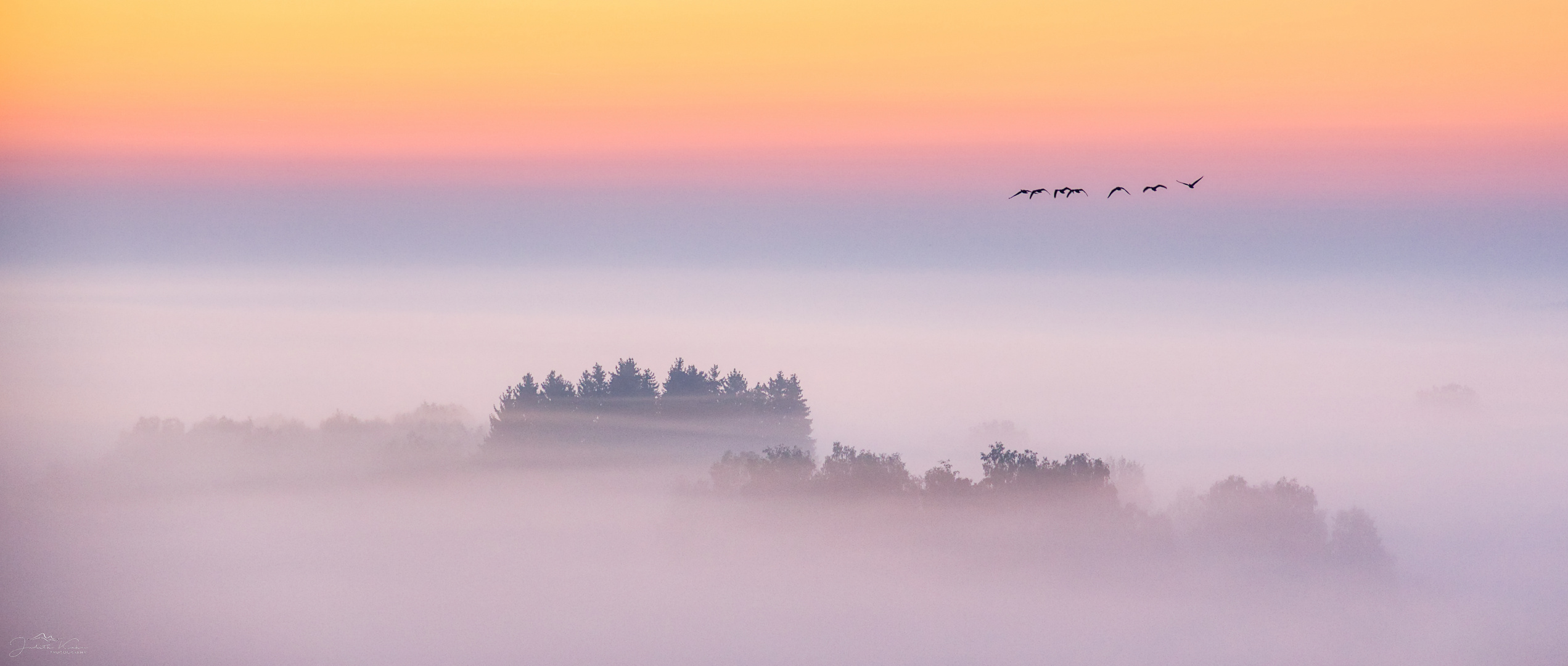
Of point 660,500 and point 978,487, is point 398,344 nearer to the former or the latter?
point 660,500

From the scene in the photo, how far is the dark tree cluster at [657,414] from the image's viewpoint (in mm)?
86688

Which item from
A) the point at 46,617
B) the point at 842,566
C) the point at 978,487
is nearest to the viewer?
the point at 46,617

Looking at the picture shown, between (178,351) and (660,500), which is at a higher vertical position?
(178,351)

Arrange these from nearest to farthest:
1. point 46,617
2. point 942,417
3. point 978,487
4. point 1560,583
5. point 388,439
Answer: point 46,617, point 978,487, point 1560,583, point 388,439, point 942,417

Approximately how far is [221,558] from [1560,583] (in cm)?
9083

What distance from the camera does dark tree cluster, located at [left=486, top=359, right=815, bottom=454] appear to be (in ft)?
284

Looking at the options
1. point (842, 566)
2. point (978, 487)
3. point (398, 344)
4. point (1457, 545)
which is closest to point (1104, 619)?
point (978, 487)

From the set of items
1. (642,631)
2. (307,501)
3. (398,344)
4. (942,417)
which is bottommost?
(642,631)

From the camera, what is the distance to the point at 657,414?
8775 cm

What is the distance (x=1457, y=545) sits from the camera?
97.6m

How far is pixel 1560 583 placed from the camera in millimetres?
92688

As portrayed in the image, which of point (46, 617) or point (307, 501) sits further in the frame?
point (307, 501)

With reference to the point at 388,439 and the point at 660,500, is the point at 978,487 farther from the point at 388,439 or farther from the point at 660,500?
the point at 388,439

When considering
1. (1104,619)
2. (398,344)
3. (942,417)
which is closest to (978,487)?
(1104,619)
